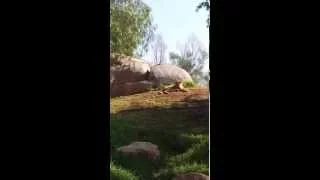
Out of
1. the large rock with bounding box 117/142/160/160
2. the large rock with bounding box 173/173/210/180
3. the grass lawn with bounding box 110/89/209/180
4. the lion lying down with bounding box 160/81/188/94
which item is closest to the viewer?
the large rock with bounding box 173/173/210/180

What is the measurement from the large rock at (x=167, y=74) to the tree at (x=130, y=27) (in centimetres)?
18

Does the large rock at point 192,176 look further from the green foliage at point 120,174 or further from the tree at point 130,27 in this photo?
the tree at point 130,27

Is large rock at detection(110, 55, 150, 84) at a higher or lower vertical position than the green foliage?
higher

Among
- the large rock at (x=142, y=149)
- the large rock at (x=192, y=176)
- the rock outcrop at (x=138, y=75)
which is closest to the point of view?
the large rock at (x=192, y=176)

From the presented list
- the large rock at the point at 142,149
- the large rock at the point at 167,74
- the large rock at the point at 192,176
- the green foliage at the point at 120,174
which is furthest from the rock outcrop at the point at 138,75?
the large rock at the point at 192,176

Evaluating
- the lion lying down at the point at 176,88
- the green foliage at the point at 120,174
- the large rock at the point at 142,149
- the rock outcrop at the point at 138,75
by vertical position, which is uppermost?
the rock outcrop at the point at 138,75

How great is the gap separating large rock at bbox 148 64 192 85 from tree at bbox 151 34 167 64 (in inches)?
1.7

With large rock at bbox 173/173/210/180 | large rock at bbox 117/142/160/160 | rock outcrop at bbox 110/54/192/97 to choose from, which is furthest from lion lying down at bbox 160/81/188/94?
large rock at bbox 173/173/210/180

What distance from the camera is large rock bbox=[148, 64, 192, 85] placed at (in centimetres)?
304

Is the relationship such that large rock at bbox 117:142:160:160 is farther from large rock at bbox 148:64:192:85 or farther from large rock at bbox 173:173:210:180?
large rock at bbox 148:64:192:85

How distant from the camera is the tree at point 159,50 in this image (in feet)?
9.63
